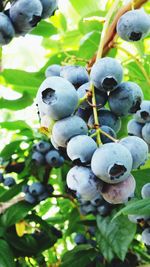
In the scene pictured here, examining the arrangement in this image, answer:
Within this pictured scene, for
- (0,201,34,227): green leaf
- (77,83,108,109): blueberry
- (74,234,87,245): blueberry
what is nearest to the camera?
(77,83,108,109): blueberry

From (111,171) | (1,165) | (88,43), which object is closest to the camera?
(111,171)

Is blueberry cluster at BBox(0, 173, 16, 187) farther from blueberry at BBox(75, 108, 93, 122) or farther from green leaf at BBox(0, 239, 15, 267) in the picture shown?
blueberry at BBox(75, 108, 93, 122)

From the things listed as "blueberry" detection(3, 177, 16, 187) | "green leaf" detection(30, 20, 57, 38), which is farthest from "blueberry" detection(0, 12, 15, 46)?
"blueberry" detection(3, 177, 16, 187)

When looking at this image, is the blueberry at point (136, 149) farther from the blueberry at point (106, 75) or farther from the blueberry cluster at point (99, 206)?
the blueberry cluster at point (99, 206)

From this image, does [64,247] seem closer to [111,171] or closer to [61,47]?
[61,47]

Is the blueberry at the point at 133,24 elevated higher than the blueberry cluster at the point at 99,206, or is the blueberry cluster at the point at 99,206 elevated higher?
the blueberry at the point at 133,24

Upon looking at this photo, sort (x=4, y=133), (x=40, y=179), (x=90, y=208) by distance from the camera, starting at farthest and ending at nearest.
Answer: (x=4, y=133) → (x=40, y=179) → (x=90, y=208)

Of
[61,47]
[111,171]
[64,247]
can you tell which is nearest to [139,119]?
[111,171]

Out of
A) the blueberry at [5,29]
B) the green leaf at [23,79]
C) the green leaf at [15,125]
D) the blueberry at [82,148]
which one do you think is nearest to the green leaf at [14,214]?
the green leaf at [15,125]
